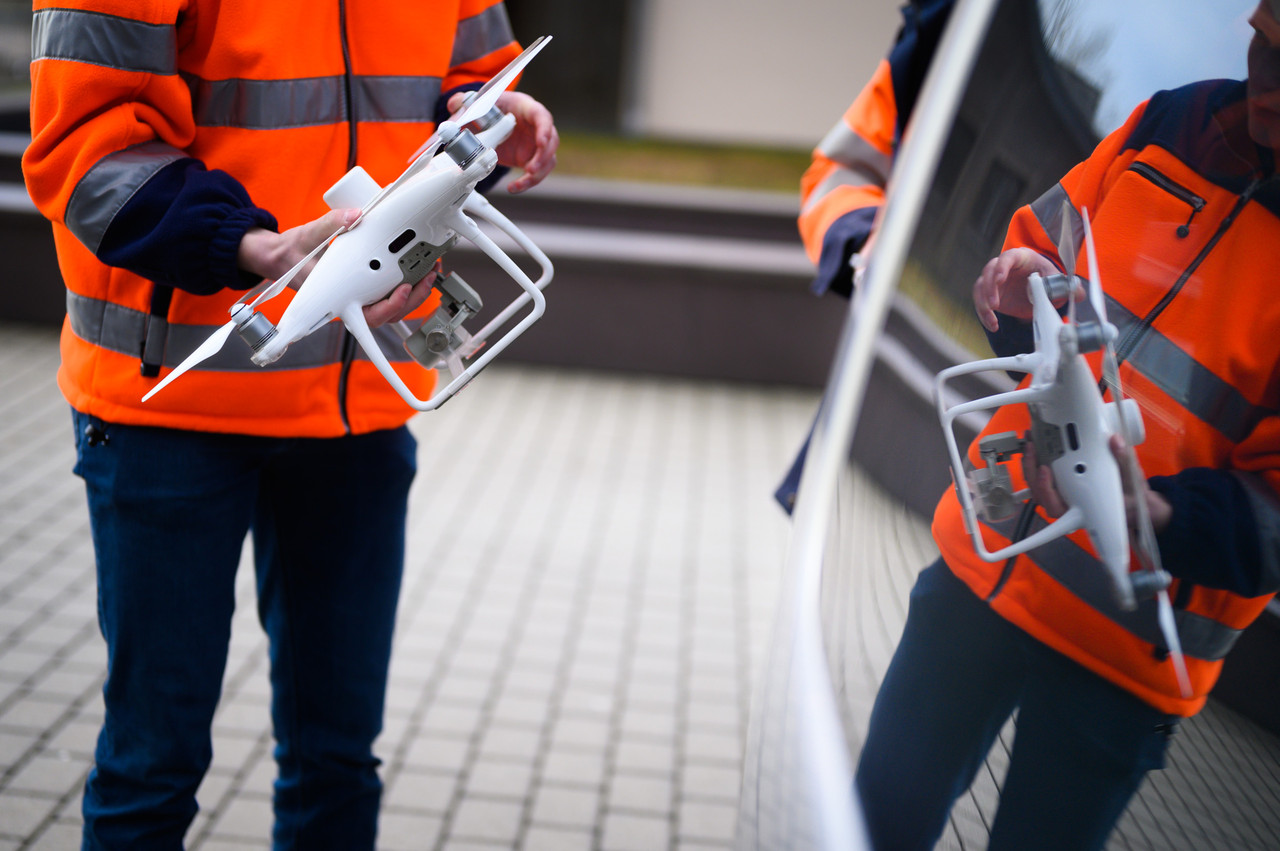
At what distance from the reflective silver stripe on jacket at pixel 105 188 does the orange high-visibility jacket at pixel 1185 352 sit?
0.96 meters

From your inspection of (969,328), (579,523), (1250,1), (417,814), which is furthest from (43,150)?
(579,523)

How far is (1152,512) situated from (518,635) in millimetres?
2631

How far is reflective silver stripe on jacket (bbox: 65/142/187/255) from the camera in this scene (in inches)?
45.7

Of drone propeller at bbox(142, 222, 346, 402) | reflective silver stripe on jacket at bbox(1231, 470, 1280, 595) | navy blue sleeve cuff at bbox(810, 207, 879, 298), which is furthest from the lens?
navy blue sleeve cuff at bbox(810, 207, 879, 298)

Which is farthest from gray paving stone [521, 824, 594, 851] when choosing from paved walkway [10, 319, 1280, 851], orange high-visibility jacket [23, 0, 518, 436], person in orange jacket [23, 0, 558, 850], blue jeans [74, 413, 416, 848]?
orange high-visibility jacket [23, 0, 518, 436]

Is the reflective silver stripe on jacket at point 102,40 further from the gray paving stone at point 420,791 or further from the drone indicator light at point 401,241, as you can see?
the gray paving stone at point 420,791

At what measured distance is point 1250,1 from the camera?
689 mm

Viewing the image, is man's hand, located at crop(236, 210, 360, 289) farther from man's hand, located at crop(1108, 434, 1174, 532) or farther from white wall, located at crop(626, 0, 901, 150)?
white wall, located at crop(626, 0, 901, 150)

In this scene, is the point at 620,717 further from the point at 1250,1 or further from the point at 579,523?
the point at 1250,1

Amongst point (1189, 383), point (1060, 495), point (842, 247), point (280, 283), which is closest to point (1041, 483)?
point (1060, 495)

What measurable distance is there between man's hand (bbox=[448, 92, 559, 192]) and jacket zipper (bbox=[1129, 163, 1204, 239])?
86 centimetres

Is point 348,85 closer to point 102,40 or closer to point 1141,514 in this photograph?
point 102,40

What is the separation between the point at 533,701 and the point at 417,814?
532 millimetres

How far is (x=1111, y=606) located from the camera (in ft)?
2.28
